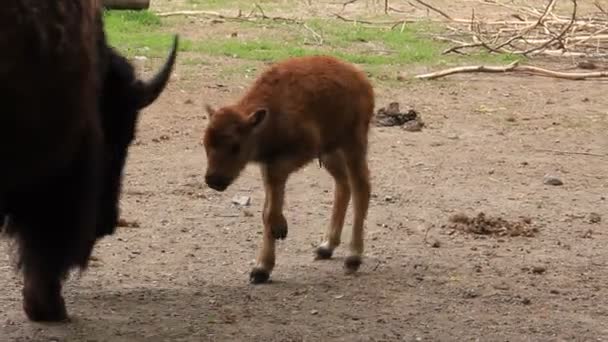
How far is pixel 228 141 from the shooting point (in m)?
6.16

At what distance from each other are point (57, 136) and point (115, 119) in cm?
119

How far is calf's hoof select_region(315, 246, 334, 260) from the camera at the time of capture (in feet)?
22.9

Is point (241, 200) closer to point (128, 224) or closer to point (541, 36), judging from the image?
point (128, 224)

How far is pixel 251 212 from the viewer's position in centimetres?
798

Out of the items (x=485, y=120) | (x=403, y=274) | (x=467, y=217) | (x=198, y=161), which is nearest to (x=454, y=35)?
(x=485, y=120)

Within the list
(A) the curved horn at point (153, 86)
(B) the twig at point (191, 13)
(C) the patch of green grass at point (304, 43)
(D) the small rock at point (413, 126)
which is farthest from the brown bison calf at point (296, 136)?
(B) the twig at point (191, 13)

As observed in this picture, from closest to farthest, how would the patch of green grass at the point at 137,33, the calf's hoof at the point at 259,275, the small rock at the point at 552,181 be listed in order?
1. the calf's hoof at the point at 259,275
2. the small rock at the point at 552,181
3. the patch of green grass at the point at 137,33

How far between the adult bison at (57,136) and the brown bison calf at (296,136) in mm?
486

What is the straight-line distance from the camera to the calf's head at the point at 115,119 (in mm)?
6195

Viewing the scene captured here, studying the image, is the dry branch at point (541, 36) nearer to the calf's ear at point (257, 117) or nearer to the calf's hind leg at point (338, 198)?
the calf's hind leg at point (338, 198)

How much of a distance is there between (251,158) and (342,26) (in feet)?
36.1

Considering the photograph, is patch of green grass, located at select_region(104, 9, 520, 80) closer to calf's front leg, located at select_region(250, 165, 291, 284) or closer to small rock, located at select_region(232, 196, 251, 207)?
small rock, located at select_region(232, 196, 251, 207)

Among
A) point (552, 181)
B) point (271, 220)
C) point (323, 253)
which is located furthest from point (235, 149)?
point (552, 181)

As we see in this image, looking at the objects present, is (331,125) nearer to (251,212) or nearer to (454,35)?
(251,212)
